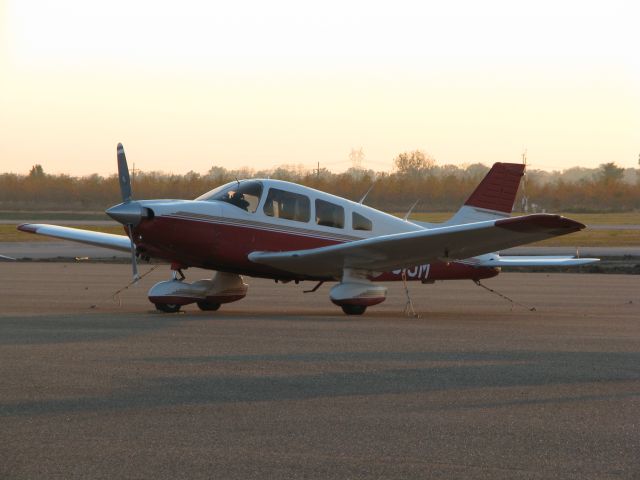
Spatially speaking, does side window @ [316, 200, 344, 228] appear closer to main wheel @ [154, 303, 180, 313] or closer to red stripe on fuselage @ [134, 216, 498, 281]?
red stripe on fuselage @ [134, 216, 498, 281]

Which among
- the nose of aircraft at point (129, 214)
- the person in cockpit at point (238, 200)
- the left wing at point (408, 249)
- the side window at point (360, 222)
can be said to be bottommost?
the left wing at point (408, 249)

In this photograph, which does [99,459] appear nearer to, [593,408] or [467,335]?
[593,408]

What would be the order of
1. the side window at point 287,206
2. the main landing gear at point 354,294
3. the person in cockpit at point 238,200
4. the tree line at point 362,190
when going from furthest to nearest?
1. the tree line at point 362,190
2. the side window at point 287,206
3. the person in cockpit at point 238,200
4. the main landing gear at point 354,294

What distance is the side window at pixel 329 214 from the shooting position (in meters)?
17.2

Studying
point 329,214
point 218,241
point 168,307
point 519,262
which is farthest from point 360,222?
point 168,307

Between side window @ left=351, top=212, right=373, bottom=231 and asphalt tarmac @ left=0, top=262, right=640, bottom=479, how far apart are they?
6.63 ft

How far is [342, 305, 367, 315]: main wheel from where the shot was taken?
1638 cm

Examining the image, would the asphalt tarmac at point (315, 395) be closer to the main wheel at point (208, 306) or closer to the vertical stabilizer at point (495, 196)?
the main wheel at point (208, 306)

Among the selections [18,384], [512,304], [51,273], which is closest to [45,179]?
[51,273]

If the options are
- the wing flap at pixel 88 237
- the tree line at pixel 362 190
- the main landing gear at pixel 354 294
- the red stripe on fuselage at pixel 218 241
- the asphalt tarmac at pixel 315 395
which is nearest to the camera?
the asphalt tarmac at pixel 315 395

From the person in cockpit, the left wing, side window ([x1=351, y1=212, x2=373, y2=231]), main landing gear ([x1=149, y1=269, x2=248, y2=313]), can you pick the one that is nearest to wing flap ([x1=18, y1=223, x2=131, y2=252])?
main landing gear ([x1=149, y1=269, x2=248, y2=313])

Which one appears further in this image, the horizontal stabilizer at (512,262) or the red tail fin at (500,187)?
the horizontal stabilizer at (512,262)

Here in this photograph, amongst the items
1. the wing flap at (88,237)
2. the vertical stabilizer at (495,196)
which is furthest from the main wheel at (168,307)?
the vertical stabilizer at (495,196)

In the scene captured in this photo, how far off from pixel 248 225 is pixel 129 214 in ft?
5.80
